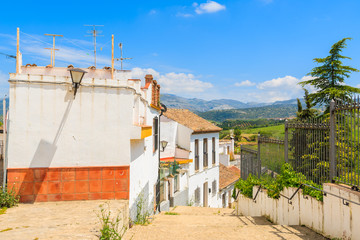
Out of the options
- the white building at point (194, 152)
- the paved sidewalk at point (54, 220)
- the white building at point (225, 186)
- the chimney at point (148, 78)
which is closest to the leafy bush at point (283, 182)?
the paved sidewalk at point (54, 220)

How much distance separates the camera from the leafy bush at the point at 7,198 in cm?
588

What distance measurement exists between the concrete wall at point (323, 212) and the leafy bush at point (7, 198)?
270 inches

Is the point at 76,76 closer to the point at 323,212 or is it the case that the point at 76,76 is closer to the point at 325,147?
the point at 325,147

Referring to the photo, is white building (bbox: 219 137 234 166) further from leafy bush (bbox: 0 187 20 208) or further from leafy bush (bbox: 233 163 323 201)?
leafy bush (bbox: 0 187 20 208)

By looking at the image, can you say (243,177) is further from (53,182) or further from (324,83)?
(53,182)

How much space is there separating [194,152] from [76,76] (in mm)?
14662

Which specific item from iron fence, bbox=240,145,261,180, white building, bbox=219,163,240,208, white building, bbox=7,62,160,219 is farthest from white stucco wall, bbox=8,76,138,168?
white building, bbox=219,163,240,208

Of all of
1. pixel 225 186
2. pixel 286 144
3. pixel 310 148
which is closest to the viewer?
pixel 310 148

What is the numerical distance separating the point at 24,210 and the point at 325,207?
6570 mm

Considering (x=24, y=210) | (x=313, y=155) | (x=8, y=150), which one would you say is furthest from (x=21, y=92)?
(x=313, y=155)

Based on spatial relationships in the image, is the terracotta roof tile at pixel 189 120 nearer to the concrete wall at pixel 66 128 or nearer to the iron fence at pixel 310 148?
the iron fence at pixel 310 148

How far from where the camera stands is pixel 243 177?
11.7 meters

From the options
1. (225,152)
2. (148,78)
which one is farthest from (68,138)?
(225,152)

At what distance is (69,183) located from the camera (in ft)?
20.9
